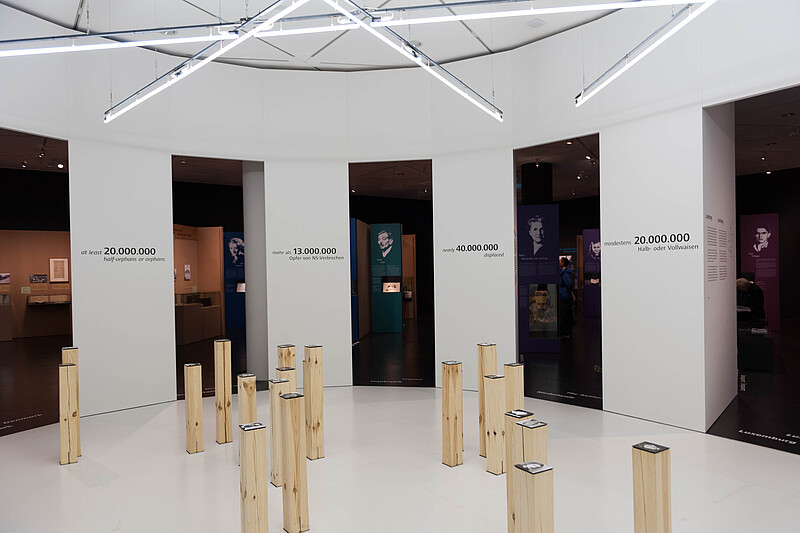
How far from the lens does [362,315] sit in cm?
1351

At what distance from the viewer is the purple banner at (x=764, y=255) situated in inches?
547

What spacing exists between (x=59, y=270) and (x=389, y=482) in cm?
1355

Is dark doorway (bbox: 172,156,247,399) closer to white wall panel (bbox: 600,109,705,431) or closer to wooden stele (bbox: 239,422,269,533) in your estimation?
white wall panel (bbox: 600,109,705,431)

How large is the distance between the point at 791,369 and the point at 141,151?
378 inches

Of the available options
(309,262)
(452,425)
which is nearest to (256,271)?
(309,262)

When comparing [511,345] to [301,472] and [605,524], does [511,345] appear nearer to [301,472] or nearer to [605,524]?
[605,524]

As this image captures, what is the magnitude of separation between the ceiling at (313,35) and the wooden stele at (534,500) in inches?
172

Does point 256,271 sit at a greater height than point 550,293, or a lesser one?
greater

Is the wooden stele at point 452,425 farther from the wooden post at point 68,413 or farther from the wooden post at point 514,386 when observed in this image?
the wooden post at point 68,413

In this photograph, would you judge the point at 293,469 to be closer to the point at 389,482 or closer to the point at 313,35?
the point at 389,482

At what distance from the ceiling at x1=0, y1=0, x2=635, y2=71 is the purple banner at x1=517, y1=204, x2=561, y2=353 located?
379 centimetres

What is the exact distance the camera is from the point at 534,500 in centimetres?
241

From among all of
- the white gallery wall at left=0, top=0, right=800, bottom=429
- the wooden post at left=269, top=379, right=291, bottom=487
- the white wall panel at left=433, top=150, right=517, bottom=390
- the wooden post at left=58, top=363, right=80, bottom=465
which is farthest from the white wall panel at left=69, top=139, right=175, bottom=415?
the white wall panel at left=433, top=150, right=517, bottom=390

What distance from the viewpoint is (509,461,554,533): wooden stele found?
2412 millimetres
